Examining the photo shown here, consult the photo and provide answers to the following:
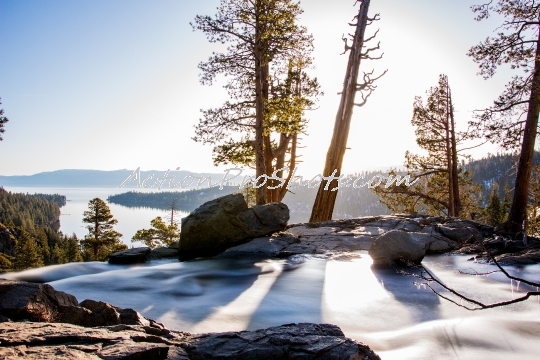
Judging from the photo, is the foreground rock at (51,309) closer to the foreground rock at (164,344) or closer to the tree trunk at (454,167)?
the foreground rock at (164,344)

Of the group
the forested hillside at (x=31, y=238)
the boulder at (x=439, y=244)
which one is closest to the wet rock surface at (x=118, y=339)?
the boulder at (x=439, y=244)

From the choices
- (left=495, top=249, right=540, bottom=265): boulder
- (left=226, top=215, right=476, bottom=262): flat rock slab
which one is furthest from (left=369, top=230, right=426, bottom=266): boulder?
(left=495, top=249, right=540, bottom=265): boulder

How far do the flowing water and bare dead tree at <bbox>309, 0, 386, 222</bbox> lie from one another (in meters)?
4.99

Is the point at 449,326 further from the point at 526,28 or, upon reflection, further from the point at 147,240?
the point at 147,240

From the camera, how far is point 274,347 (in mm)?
2863

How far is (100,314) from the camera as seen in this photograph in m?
3.70

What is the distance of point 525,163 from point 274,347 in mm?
11564

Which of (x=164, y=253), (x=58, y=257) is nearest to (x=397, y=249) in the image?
(x=164, y=253)

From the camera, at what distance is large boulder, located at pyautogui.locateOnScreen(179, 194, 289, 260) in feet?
34.5

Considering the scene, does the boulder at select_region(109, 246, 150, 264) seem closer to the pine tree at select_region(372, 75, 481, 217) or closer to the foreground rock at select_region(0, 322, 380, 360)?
the foreground rock at select_region(0, 322, 380, 360)

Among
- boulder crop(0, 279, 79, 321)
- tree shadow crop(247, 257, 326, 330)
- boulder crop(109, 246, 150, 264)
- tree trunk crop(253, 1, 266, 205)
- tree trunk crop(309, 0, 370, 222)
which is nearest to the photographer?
boulder crop(0, 279, 79, 321)

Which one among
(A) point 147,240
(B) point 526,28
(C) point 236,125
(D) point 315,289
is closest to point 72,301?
(D) point 315,289

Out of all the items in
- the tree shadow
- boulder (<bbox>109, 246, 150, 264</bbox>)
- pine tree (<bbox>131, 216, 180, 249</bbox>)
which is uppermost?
the tree shadow

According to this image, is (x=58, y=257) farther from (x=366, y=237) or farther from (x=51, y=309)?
(x=51, y=309)
